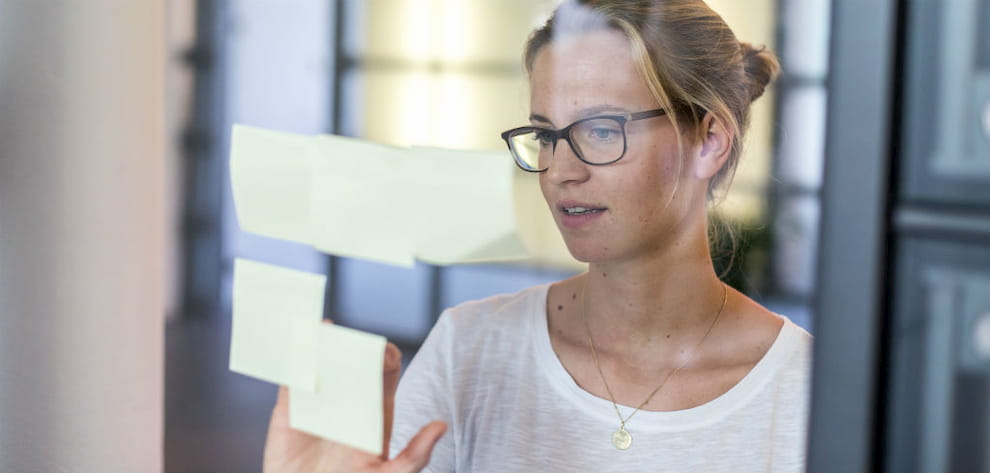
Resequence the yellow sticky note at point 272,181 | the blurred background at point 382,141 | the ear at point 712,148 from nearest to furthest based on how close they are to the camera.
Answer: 1. the blurred background at point 382,141
2. the ear at point 712,148
3. the yellow sticky note at point 272,181

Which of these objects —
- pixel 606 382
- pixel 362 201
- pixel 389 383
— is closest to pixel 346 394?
pixel 389 383

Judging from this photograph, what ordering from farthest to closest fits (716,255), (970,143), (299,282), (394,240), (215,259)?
1. (215,259)
2. (299,282)
3. (394,240)
4. (716,255)
5. (970,143)

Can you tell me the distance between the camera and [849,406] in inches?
36.0

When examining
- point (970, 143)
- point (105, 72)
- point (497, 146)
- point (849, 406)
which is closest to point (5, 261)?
point (105, 72)

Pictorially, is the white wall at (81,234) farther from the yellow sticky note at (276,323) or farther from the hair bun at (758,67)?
the hair bun at (758,67)

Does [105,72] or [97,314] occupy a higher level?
[105,72]

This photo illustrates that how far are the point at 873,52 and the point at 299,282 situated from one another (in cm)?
83

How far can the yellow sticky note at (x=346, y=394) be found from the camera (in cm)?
134

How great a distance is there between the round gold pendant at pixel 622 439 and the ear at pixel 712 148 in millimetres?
286

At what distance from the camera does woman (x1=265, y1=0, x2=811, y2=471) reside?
100 cm

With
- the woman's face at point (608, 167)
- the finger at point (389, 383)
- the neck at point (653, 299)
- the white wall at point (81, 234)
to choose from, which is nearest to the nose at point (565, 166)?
the woman's face at point (608, 167)

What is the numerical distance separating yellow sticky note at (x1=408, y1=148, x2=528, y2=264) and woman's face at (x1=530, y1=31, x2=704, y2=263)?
0.07m

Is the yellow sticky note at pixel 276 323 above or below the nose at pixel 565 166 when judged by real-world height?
below

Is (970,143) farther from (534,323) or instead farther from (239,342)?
(239,342)
